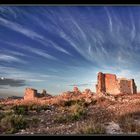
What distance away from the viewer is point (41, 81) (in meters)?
7.44

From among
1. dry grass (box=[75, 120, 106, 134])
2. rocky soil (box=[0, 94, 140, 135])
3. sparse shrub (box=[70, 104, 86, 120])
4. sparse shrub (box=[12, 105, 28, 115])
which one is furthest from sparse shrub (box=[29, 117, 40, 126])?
dry grass (box=[75, 120, 106, 134])

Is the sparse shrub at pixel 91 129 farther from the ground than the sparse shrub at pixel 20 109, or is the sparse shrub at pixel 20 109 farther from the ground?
the sparse shrub at pixel 20 109

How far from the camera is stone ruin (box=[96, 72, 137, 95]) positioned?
24.2 feet

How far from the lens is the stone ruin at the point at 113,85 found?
736 cm

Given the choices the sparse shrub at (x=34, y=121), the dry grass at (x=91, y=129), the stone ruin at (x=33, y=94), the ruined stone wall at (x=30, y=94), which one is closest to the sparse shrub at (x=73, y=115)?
the dry grass at (x=91, y=129)

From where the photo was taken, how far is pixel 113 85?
7602 mm

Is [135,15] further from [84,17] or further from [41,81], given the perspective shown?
[41,81]

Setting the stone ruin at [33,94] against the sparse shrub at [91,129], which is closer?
the sparse shrub at [91,129]

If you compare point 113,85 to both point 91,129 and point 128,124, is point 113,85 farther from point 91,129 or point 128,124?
point 91,129

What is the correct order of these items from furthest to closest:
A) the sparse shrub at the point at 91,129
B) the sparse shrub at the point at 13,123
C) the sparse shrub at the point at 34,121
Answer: the sparse shrub at the point at 34,121, the sparse shrub at the point at 13,123, the sparse shrub at the point at 91,129

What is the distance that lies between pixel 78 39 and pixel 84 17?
0.45 meters

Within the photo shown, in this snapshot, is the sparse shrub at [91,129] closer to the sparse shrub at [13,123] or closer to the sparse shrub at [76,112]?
the sparse shrub at [76,112]

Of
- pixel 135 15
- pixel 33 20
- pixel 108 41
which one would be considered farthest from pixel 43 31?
pixel 135 15

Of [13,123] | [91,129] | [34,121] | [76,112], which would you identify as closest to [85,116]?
[76,112]
